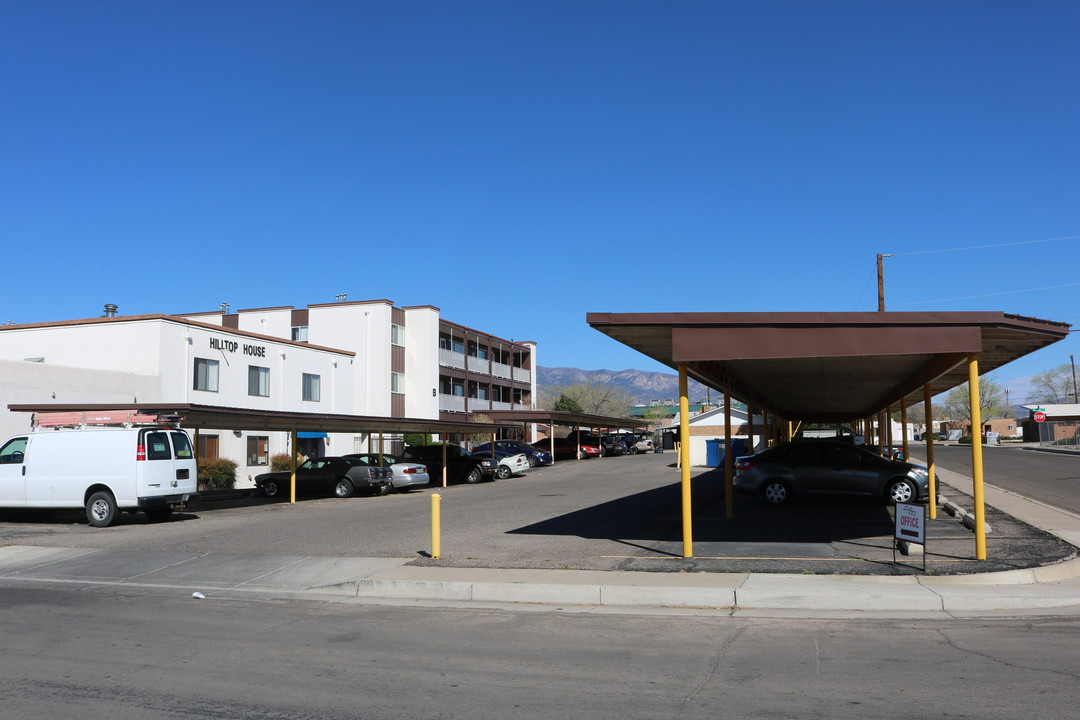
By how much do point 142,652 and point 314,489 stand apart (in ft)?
68.1

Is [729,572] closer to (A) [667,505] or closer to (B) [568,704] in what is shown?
(B) [568,704]

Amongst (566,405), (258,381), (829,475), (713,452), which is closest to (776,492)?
(829,475)

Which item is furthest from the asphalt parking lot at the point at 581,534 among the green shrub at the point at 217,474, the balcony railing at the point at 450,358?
the balcony railing at the point at 450,358

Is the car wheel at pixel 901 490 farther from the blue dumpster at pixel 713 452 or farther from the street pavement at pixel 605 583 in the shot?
the blue dumpster at pixel 713 452

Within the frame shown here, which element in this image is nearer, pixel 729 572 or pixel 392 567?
pixel 729 572

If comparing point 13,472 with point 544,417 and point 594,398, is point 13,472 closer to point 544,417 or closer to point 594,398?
point 544,417

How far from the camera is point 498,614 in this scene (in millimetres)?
9883

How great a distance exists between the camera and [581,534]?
51.7 ft

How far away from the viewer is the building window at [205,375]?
34.8 metres

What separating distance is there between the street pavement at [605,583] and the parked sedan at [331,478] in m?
13.2

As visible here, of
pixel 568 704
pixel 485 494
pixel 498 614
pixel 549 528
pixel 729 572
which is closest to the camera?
pixel 568 704

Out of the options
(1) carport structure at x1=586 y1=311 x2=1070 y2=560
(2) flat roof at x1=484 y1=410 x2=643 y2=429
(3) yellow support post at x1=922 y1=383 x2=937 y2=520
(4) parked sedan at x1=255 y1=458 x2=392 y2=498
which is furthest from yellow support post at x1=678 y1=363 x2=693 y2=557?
(2) flat roof at x1=484 y1=410 x2=643 y2=429

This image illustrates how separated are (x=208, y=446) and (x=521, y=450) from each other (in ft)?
51.8

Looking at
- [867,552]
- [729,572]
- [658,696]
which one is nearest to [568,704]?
[658,696]
